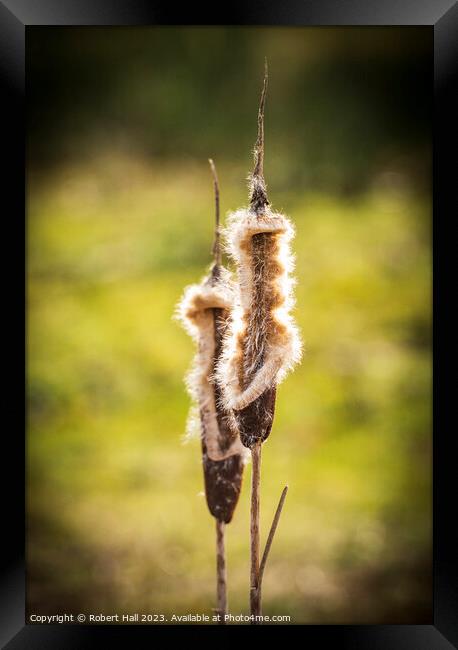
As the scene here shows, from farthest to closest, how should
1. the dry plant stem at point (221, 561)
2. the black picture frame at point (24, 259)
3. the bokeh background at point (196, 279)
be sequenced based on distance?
the bokeh background at point (196, 279) < the black picture frame at point (24, 259) < the dry plant stem at point (221, 561)

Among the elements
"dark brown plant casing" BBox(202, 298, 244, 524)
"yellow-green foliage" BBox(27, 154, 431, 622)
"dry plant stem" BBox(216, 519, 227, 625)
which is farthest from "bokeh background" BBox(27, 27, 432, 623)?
"dark brown plant casing" BBox(202, 298, 244, 524)

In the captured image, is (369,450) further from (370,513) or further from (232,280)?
(232,280)

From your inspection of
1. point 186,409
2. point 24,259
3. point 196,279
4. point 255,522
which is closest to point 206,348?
point 255,522

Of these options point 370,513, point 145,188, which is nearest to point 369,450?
point 370,513

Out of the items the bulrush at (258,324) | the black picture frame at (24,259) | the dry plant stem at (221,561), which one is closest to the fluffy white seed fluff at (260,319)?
the bulrush at (258,324)

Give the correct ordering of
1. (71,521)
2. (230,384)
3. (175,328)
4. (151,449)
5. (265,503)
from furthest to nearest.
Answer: (175,328) → (151,449) → (265,503) → (71,521) → (230,384)

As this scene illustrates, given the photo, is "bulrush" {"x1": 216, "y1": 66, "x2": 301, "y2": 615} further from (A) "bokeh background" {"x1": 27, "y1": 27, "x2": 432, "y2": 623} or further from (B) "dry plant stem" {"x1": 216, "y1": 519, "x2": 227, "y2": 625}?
(A) "bokeh background" {"x1": 27, "y1": 27, "x2": 432, "y2": 623}

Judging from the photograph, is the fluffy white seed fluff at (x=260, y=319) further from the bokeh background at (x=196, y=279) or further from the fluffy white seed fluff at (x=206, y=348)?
the bokeh background at (x=196, y=279)
